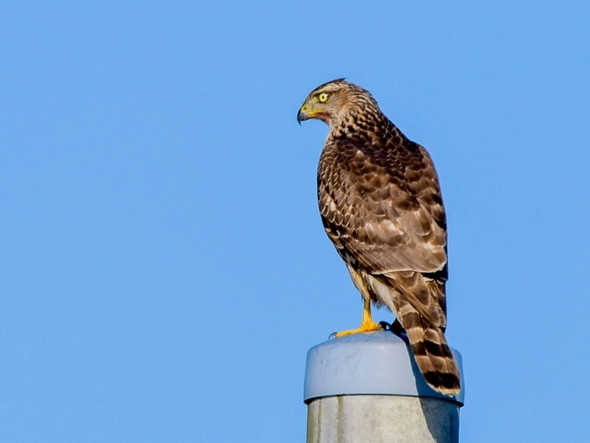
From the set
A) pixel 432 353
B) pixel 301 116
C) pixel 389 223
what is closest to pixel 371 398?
pixel 432 353

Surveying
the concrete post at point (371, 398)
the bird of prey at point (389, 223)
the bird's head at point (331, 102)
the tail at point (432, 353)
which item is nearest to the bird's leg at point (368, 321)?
the bird of prey at point (389, 223)

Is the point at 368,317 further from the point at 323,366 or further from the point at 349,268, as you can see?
the point at 323,366

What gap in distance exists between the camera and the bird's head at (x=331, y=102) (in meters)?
8.48

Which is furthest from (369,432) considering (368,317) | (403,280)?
(368,317)

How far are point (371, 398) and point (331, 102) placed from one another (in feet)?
15.6

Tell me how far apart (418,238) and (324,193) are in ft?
3.50

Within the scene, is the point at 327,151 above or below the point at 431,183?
above

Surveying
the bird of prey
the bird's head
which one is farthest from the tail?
the bird's head

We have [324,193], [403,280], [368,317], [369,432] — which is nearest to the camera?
[369,432]

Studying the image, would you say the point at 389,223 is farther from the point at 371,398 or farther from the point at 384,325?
the point at 371,398

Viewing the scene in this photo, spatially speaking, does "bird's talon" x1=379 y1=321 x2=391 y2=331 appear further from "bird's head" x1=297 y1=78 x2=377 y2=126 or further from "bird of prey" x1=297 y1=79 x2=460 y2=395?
"bird's head" x1=297 y1=78 x2=377 y2=126

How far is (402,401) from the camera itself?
4.11 metres

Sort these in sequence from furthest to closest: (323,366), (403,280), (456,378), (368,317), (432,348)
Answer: (368,317) < (403,280) < (432,348) < (456,378) < (323,366)

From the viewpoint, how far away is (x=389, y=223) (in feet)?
21.6
